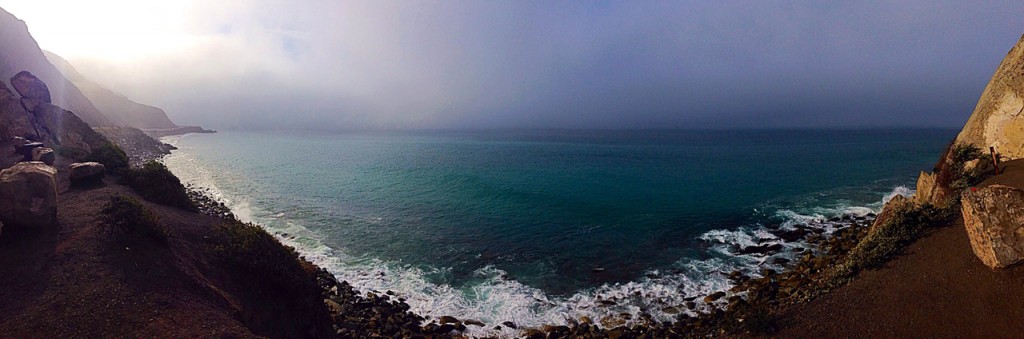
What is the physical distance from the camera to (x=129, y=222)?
15727 millimetres

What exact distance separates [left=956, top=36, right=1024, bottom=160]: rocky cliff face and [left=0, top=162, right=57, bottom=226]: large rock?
50.2m

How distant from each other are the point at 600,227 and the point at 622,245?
15.4ft

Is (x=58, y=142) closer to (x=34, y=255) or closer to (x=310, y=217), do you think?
(x=310, y=217)

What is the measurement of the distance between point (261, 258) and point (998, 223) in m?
28.4

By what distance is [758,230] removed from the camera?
31703mm

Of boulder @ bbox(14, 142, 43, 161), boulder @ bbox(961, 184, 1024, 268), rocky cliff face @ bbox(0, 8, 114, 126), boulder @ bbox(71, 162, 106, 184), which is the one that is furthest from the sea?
rocky cliff face @ bbox(0, 8, 114, 126)

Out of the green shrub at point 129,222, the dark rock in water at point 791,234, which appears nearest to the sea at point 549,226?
the dark rock in water at point 791,234

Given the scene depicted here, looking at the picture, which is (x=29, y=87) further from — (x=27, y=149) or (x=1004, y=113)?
(x=1004, y=113)

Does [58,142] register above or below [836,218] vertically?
above

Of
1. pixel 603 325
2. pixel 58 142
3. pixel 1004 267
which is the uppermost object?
pixel 58 142

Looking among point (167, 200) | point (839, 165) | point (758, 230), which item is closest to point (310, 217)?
point (167, 200)

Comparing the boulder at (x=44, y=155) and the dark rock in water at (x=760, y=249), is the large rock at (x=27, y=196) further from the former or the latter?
the dark rock in water at (x=760, y=249)

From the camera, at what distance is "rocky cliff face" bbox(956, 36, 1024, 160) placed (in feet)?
78.2

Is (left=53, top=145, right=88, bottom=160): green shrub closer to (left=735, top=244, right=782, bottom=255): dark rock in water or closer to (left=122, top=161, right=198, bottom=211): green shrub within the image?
(left=122, top=161, right=198, bottom=211): green shrub
